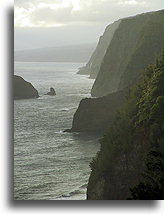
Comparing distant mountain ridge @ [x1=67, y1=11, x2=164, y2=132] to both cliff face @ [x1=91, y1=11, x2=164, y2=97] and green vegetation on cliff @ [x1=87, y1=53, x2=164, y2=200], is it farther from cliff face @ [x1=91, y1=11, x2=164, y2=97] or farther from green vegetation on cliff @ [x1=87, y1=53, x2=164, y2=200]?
green vegetation on cliff @ [x1=87, y1=53, x2=164, y2=200]

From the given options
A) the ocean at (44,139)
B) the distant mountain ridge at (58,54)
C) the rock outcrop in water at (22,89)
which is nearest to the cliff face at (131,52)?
the ocean at (44,139)

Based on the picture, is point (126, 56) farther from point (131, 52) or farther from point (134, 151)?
point (134, 151)

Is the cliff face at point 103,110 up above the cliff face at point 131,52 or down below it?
below

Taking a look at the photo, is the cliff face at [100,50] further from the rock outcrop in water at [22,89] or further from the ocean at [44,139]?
the rock outcrop in water at [22,89]

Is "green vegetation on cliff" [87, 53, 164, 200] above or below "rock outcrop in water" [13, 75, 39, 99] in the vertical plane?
below

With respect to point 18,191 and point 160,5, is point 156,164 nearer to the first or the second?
point 18,191

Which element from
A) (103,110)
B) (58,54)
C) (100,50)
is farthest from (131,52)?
(58,54)

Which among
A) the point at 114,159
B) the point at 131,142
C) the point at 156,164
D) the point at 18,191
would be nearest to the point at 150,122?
the point at 131,142

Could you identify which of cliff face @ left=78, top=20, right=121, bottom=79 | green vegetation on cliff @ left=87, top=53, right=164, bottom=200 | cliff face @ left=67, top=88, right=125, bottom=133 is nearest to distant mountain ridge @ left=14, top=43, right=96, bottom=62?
cliff face @ left=78, top=20, right=121, bottom=79
